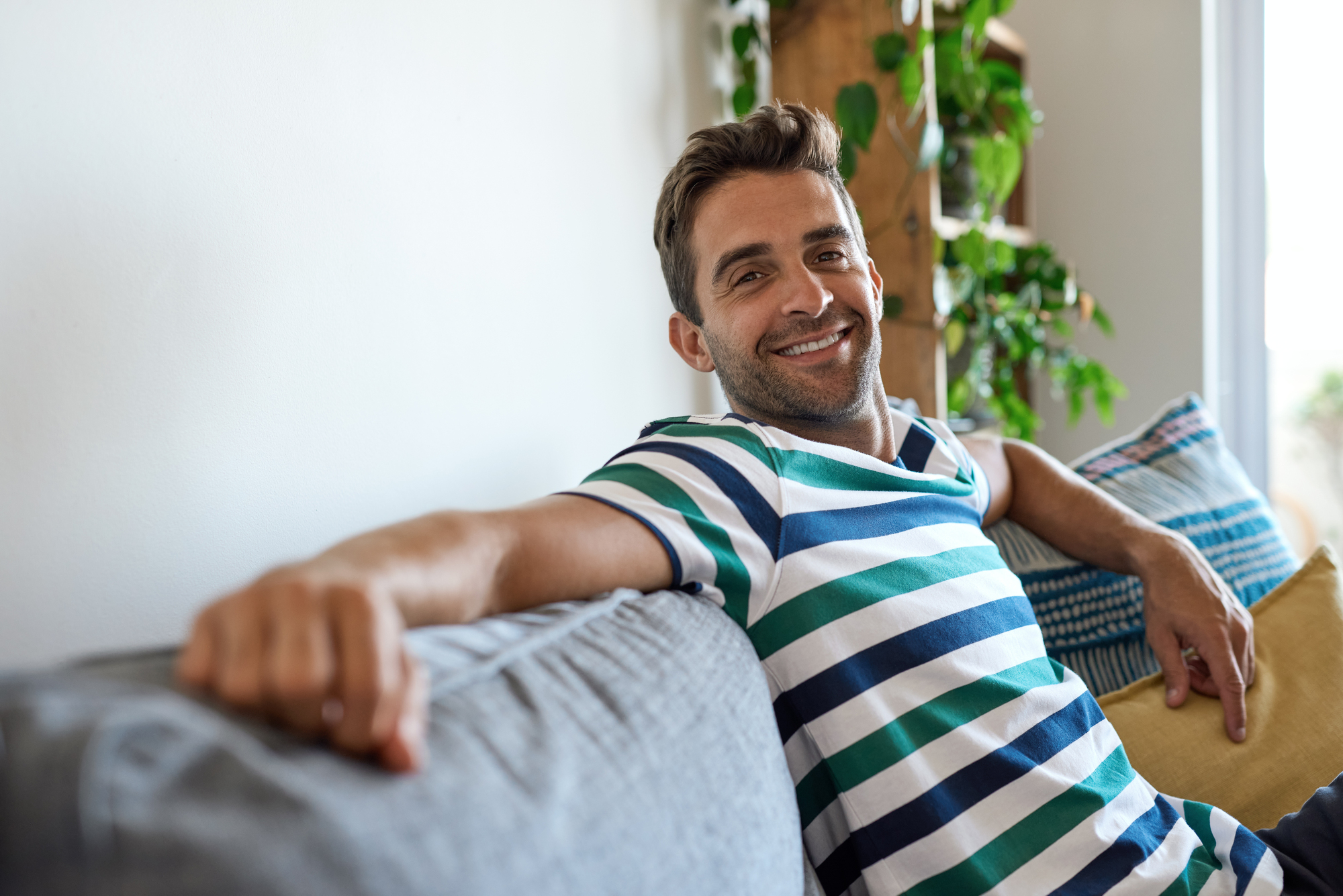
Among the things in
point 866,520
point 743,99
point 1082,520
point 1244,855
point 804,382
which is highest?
point 743,99

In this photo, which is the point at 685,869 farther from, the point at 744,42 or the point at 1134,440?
the point at 744,42

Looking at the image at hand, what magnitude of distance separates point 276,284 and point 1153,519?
3.74ft

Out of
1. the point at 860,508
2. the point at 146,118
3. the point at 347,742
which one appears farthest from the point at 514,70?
the point at 347,742

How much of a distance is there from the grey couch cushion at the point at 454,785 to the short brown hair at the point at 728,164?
0.59 metres

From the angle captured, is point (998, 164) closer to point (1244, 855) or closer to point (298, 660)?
point (1244, 855)

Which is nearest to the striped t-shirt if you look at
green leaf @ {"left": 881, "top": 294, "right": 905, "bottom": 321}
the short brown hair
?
the short brown hair

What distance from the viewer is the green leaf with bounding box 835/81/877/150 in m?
1.63

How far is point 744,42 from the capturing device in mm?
1662

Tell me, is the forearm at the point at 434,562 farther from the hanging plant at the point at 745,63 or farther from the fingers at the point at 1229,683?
the hanging plant at the point at 745,63

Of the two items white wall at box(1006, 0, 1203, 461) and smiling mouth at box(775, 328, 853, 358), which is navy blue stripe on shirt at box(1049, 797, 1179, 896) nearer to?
smiling mouth at box(775, 328, 853, 358)

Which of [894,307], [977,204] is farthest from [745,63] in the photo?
[977,204]

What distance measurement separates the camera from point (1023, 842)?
0.75 metres

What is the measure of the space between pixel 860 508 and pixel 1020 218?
2.03 m

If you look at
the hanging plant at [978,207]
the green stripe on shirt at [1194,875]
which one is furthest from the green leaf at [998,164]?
the green stripe on shirt at [1194,875]
